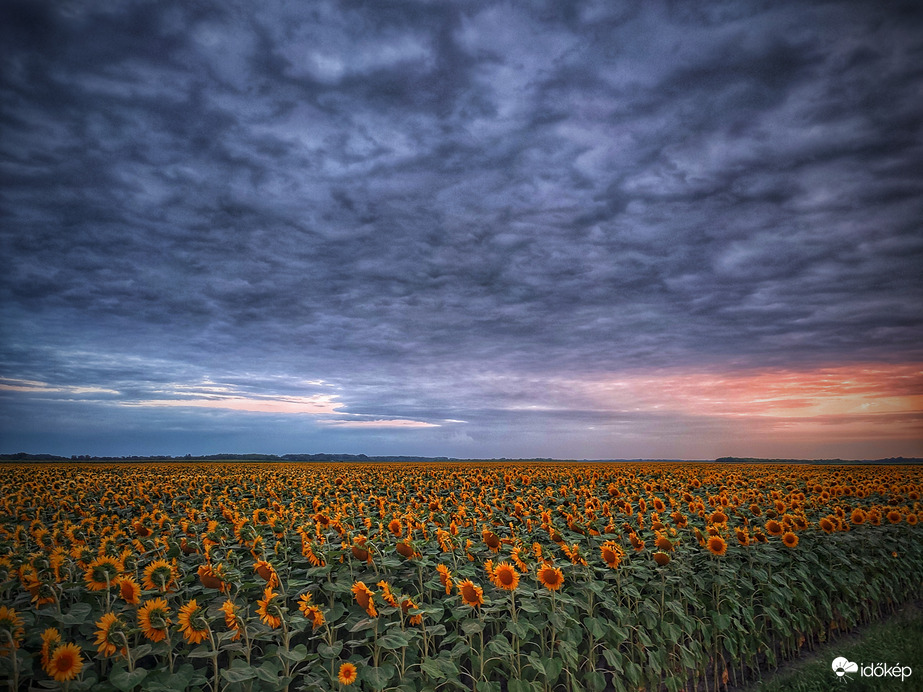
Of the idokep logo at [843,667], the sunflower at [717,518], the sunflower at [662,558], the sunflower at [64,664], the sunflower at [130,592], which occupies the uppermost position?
the sunflower at [717,518]

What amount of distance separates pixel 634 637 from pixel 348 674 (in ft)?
13.7

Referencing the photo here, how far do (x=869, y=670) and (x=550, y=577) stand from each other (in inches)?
238

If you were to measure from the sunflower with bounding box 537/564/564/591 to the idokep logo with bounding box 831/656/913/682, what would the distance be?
5.55m

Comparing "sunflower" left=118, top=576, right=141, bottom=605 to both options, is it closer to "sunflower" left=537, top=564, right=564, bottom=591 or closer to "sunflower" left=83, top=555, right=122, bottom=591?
"sunflower" left=83, top=555, right=122, bottom=591

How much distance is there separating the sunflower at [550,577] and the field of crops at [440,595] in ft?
0.09

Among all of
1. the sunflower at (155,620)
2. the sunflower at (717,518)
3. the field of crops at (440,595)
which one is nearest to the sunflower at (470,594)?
the field of crops at (440,595)

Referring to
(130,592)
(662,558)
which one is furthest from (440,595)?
(130,592)

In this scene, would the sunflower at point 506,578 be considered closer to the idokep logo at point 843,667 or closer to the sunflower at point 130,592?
the sunflower at point 130,592

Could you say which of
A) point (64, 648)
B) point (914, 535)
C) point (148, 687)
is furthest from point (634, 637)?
point (914, 535)

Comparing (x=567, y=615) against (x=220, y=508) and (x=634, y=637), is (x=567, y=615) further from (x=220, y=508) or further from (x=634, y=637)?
(x=220, y=508)

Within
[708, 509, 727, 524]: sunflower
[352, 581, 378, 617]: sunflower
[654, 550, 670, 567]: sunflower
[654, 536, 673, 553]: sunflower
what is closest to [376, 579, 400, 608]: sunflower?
[352, 581, 378, 617]: sunflower

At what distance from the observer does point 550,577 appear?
5941mm

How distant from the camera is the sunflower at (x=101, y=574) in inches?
216

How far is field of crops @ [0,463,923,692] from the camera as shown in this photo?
5.07 meters
